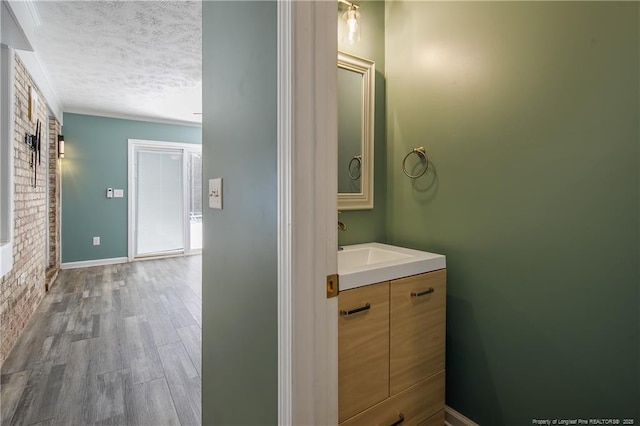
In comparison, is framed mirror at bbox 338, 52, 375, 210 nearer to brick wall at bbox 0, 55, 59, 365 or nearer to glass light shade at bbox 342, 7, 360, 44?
glass light shade at bbox 342, 7, 360, 44

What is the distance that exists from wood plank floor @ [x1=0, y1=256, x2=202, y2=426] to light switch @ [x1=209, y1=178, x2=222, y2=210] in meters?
1.23

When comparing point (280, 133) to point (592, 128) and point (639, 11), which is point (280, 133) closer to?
point (592, 128)

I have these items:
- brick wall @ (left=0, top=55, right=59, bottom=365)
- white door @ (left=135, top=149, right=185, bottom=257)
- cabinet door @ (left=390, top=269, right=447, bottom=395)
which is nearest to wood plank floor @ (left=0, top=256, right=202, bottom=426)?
brick wall @ (left=0, top=55, right=59, bottom=365)

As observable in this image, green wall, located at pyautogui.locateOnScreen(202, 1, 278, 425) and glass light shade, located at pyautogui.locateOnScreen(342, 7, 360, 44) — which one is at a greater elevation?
glass light shade, located at pyautogui.locateOnScreen(342, 7, 360, 44)

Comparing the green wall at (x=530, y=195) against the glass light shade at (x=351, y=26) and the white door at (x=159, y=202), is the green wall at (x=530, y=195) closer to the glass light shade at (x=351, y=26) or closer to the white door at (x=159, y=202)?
the glass light shade at (x=351, y=26)

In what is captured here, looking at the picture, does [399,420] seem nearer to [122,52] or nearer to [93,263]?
[122,52]

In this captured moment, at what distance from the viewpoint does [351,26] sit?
1682 mm

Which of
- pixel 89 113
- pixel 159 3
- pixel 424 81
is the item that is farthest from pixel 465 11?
pixel 89 113

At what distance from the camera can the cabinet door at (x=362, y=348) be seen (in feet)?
3.52

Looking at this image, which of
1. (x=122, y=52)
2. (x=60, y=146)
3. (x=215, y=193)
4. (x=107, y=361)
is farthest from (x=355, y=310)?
(x=60, y=146)

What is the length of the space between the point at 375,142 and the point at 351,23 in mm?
636

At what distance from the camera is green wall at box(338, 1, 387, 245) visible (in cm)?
179

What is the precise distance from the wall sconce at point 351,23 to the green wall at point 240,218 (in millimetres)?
761

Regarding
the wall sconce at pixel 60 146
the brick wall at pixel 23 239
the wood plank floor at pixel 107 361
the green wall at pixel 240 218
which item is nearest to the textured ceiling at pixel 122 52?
the brick wall at pixel 23 239
